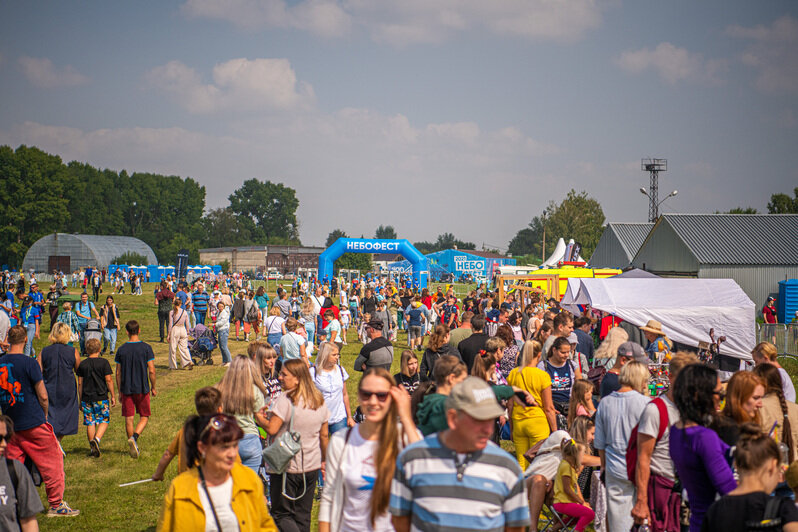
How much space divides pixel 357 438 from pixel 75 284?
177 ft

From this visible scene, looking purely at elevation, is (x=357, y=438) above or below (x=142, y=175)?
below

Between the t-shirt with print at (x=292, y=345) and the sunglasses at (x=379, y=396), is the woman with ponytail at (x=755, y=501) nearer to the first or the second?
the sunglasses at (x=379, y=396)

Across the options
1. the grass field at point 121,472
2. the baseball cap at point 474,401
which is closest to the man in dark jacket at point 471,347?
the grass field at point 121,472

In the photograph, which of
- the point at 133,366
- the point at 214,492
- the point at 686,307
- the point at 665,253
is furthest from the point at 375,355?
the point at 665,253

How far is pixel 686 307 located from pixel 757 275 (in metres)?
19.7

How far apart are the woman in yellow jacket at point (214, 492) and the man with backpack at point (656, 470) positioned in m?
2.50

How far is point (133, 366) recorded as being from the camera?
8.46 meters

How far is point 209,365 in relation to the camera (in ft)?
53.6

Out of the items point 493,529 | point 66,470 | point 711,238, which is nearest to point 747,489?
point 493,529

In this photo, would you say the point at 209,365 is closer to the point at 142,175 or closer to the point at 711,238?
the point at 711,238

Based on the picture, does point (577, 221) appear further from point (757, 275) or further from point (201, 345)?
point (201, 345)

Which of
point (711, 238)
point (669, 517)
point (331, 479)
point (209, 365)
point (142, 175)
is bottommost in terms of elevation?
point (209, 365)

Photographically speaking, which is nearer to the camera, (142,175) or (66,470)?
(66,470)

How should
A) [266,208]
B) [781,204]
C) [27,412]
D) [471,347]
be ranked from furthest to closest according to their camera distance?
[266,208] < [781,204] < [471,347] < [27,412]
